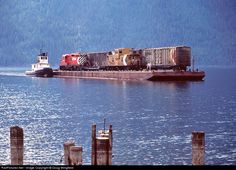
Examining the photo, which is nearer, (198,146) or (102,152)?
(102,152)

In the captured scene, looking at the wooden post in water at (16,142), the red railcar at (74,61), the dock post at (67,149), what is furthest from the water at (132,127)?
the red railcar at (74,61)

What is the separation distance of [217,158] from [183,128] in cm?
1580

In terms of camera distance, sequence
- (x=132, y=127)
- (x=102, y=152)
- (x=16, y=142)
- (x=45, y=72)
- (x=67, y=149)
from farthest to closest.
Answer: (x=45, y=72) < (x=132, y=127) < (x=67, y=149) < (x=16, y=142) < (x=102, y=152)

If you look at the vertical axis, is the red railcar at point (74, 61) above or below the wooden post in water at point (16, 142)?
above

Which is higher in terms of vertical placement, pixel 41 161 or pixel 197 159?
pixel 197 159

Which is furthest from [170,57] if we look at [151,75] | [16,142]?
[16,142]

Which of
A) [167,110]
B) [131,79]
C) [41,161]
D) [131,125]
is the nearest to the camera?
[41,161]

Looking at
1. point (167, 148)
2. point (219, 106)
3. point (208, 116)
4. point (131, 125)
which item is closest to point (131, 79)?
point (219, 106)

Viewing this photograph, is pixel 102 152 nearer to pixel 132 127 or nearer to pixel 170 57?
pixel 132 127

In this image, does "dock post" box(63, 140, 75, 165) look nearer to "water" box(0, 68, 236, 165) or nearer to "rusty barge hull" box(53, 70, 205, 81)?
"water" box(0, 68, 236, 165)

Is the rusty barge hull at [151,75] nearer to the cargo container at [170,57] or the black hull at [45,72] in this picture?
the cargo container at [170,57]

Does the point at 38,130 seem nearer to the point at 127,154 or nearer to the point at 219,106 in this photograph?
the point at 127,154

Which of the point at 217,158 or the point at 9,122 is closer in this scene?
the point at 217,158

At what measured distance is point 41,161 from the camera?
34250mm
